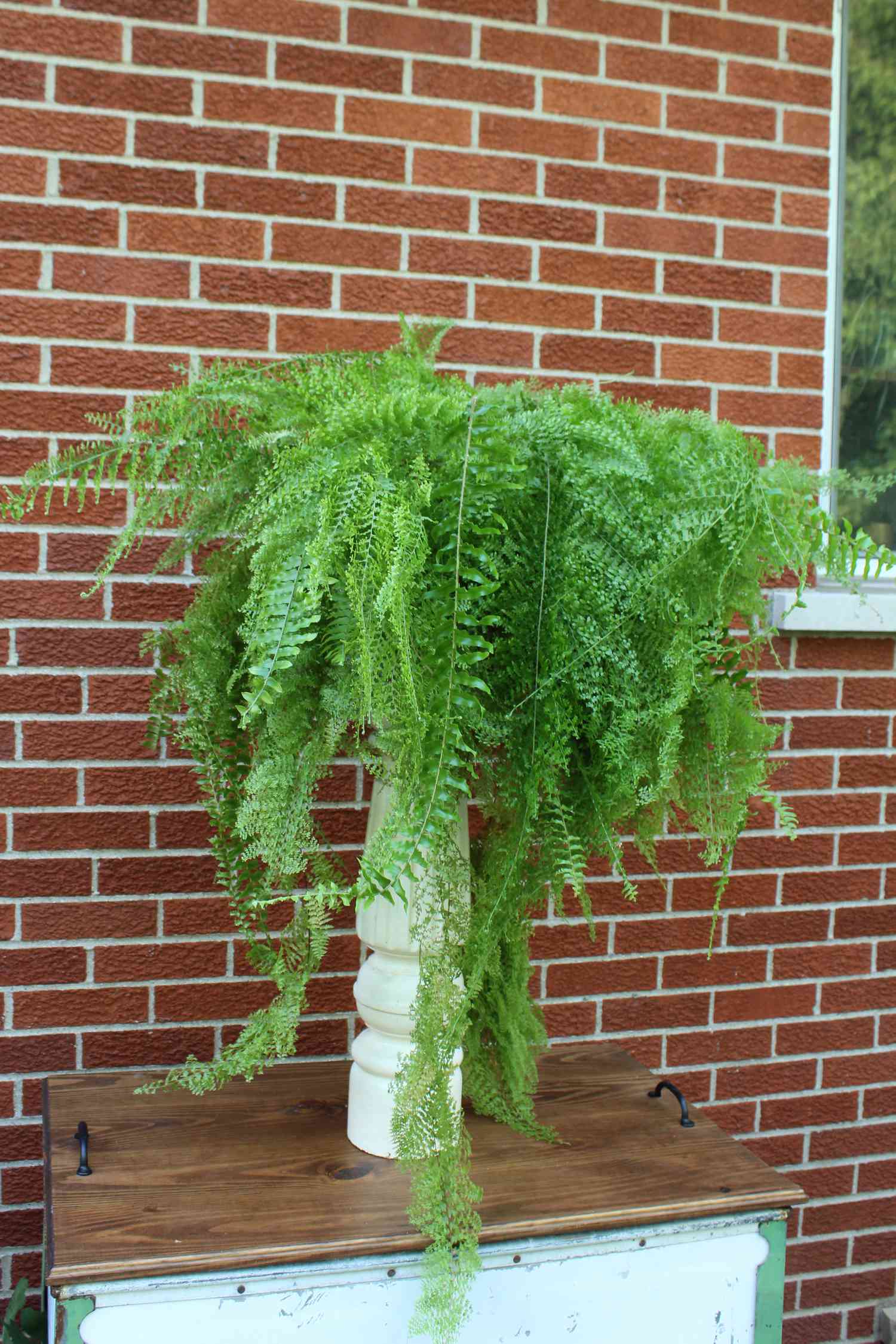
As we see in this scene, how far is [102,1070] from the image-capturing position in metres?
2.01

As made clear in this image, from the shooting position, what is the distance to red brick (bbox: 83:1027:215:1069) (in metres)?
Answer: 2.04

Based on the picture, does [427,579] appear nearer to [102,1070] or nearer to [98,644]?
[98,644]

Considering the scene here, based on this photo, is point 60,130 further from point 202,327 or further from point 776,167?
point 776,167

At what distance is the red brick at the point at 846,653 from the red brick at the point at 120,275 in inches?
52.6

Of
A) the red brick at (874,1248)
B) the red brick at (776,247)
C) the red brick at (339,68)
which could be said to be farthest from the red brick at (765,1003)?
the red brick at (339,68)

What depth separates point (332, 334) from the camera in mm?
2092

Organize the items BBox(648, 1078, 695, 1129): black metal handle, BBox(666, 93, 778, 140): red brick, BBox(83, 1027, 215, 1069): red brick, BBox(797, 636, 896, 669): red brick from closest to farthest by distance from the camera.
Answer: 1. BBox(648, 1078, 695, 1129): black metal handle
2. BBox(83, 1027, 215, 1069): red brick
3. BBox(666, 93, 778, 140): red brick
4. BBox(797, 636, 896, 669): red brick

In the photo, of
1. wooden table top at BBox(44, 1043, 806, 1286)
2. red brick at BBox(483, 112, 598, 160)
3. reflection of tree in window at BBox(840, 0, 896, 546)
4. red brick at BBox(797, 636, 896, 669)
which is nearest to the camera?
wooden table top at BBox(44, 1043, 806, 1286)

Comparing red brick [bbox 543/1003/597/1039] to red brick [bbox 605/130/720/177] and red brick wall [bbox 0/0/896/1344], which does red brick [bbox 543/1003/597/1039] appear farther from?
red brick [bbox 605/130/720/177]

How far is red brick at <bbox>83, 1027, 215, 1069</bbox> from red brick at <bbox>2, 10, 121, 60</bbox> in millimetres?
1621

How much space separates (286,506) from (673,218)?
1374 millimetres

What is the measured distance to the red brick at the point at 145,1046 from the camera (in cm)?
204

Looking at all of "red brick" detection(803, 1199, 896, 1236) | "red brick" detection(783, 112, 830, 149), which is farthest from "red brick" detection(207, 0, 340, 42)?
"red brick" detection(803, 1199, 896, 1236)

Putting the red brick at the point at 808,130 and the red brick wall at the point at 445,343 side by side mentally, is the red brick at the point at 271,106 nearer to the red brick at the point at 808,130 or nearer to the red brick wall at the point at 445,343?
the red brick wall at the point at 445,343
